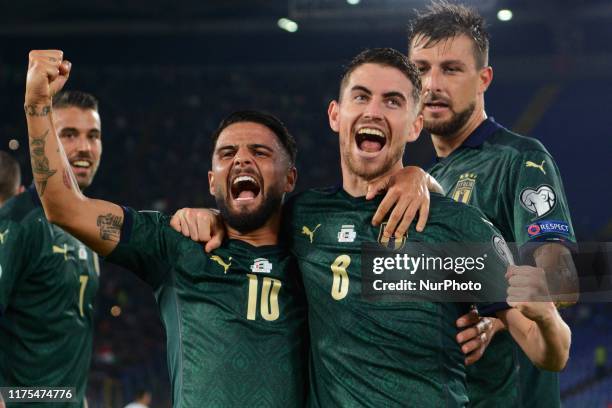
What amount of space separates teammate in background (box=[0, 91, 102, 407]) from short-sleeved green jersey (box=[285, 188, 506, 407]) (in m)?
1.97

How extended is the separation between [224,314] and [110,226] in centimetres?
52

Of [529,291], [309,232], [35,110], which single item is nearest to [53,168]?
[35,110]

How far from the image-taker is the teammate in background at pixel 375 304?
2.67 m

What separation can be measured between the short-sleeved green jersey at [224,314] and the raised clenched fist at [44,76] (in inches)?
20.2

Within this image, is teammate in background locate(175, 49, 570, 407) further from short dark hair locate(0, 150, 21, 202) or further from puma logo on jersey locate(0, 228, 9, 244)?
short dark hair locate(0, 150, 21, 202)

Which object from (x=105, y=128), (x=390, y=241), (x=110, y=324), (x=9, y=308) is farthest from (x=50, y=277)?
(x=105, y=128)

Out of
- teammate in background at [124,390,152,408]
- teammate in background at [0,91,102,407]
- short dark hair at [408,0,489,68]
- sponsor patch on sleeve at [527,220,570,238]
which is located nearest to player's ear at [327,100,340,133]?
short dark hair at [408,0,489,68]

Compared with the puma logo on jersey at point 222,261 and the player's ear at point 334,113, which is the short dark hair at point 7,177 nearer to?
the puma logo on jersey at point 222,261

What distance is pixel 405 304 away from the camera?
2756 mm

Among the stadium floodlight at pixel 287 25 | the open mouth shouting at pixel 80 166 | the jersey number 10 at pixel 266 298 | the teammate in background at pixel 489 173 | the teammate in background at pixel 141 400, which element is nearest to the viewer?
the jersey number 10 at pixel 266 298

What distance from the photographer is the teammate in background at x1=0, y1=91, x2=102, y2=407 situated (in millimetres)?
4297

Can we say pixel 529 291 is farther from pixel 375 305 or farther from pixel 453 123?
pixel 453 123

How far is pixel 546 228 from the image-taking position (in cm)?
342

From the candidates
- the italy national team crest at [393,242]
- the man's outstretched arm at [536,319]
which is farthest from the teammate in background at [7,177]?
the man's outstretched arm at [536,319]
